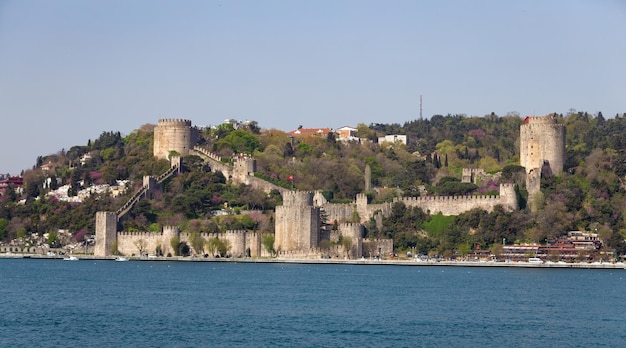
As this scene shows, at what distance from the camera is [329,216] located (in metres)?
69.9

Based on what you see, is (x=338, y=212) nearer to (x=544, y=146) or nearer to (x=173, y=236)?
(x=173, y=236)

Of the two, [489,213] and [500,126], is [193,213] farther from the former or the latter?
[500,126]

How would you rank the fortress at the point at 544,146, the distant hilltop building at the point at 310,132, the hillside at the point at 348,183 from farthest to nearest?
the distant hilltop building at the point at 310,132
the fortress at the point at 544,146
the hillside at the point at 348,183

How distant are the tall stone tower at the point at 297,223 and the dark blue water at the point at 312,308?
5.11m

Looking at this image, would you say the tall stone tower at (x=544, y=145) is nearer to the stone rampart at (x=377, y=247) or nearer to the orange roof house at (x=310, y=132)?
the stone rampart at (x=377, y=247)

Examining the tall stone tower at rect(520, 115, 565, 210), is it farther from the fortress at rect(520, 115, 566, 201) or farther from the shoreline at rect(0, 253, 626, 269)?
the shoreline at rect(0, 253, 626, 269)

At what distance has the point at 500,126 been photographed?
10631 cm

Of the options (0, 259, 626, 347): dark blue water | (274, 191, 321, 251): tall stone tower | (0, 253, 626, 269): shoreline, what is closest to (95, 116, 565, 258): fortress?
(274, 191, 321, 251): tall stone tower

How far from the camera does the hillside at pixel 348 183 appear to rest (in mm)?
64875

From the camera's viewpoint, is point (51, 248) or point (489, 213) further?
point (51, 248)

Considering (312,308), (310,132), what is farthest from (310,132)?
(312,308)

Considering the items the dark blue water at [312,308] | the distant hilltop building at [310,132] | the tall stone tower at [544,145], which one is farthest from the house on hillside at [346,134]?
the dark blue water at [312,308]

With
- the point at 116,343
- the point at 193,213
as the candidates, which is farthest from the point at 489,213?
the point at 116,343

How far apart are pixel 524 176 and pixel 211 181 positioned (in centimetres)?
1706
